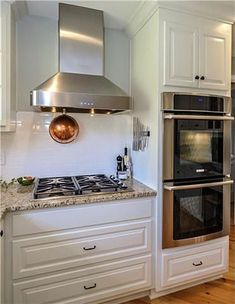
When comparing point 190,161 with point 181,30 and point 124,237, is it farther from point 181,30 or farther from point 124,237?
point 181,30

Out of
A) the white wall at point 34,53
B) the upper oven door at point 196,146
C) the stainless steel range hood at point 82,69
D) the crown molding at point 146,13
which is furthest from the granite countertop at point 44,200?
the crown molding at point 146,13

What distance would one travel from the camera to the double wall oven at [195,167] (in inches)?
→ 69.4

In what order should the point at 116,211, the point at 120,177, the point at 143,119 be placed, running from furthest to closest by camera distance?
the point at 120,177, the point at 143,119, the point at 116,211

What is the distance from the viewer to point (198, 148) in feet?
6.08

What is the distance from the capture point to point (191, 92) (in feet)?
5.99

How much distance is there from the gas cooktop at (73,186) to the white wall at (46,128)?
158mm

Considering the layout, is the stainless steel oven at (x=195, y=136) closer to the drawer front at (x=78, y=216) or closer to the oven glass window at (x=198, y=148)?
the oven glass window at (x=198, y=148)

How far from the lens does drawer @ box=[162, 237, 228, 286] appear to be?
72.4 inches

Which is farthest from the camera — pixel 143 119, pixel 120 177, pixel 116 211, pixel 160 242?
pixel 120 177

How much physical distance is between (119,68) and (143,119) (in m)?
0.68

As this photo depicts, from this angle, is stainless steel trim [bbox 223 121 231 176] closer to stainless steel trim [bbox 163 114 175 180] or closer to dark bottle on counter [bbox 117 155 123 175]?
stainless steel trim [bbox 163 114 175 180]

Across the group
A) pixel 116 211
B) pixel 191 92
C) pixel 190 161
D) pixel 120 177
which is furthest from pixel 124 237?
pixel 191 92

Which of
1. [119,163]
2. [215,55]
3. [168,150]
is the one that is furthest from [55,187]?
[215,55]

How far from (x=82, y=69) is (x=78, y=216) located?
1.19 meters
